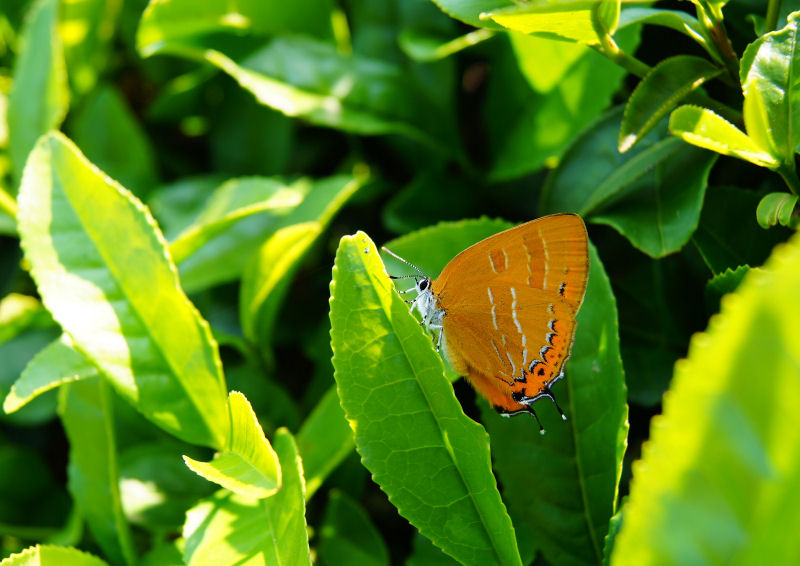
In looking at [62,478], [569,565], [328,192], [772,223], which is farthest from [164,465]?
[772,223]

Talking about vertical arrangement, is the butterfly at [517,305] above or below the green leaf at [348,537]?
above

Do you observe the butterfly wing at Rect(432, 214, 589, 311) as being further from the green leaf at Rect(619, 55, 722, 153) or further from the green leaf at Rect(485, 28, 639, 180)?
the green leaf at Rect(485, 28, 639, 180)

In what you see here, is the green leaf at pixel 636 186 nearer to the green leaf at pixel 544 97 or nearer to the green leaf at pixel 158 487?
the green leaf at pixel 544 97

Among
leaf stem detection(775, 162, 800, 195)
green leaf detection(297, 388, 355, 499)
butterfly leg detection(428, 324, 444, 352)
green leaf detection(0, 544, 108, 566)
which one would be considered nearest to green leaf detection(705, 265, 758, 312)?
leaf stem detection(775, 162, 800, 195)

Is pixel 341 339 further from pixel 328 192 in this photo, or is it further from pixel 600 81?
pixel 600 81

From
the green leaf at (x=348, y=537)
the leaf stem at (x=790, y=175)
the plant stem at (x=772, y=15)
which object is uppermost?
the plant stem at (x=772, y=15)

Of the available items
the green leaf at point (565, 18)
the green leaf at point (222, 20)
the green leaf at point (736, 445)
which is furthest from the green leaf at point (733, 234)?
the green leaf at point (222, 20)

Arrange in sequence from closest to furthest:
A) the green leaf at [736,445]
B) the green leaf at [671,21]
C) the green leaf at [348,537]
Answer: the green leaf at [736,445], the green leaf at [671,21], the green leaf at [348,537]

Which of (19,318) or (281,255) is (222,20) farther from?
(19,318)
